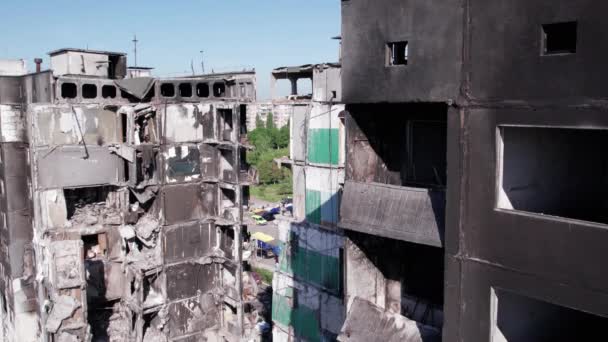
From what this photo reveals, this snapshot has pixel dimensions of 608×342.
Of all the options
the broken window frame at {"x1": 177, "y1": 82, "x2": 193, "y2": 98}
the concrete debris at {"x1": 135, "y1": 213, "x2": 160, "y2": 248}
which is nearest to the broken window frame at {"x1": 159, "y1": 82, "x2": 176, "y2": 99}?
the broken window frame at {"x1": 177, "y1": 82, "x2": 193, "y2": 98}

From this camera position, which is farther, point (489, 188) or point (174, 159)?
point (174, 159)

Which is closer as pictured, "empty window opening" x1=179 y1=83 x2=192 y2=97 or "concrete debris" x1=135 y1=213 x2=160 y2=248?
"concrete debris" x1=135 y1=213 x2=160 y2=248

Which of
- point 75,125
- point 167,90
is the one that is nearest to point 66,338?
point 75,125

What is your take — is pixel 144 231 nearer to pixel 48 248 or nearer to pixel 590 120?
pixel 48 248

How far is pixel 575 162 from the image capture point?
13.1 metres

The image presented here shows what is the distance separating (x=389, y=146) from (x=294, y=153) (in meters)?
14.7

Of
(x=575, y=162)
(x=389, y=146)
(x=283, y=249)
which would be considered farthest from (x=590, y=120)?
(x=283, y=249)

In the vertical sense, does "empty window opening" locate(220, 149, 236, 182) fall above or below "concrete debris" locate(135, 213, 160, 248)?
above

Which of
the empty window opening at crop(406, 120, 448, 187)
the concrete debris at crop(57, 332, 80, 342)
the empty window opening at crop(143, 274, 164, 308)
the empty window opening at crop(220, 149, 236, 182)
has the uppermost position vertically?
the empty window opening at crop(406, 120, 448, 187)

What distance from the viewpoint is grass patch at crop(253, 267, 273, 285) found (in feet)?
174

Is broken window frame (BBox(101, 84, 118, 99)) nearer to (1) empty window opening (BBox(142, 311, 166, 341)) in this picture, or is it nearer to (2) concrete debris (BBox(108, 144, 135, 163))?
(2) concrete debris (BBox(108, 144, 135, 163))

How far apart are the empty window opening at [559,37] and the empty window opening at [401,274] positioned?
650 centimetres

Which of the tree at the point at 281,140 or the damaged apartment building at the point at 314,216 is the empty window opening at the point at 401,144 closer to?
the damaged apartment building at the point at 314,216

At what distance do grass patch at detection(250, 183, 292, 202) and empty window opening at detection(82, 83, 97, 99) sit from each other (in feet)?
213
